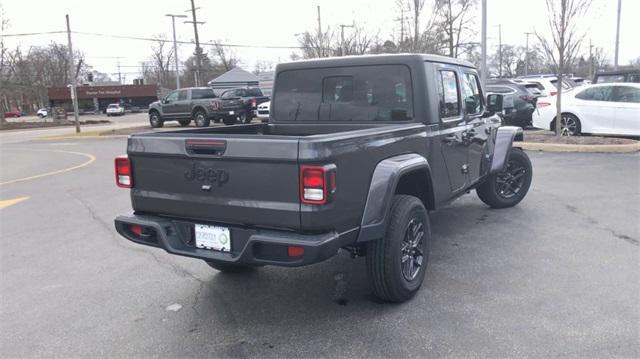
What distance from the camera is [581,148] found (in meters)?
11.8

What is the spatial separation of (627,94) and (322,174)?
1180 centimetres

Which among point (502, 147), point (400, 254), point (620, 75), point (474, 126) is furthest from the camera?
point (620, 75)

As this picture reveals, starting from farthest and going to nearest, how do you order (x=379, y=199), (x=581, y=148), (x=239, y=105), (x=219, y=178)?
(x=239, y=105) < (x=581, y=148) < (x=379, y=199) < (x=219, y=178)

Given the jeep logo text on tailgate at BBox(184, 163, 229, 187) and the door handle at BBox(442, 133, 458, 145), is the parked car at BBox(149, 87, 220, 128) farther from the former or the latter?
the jeep logo text on tailgate at BBox(184, 163, 229, 187)

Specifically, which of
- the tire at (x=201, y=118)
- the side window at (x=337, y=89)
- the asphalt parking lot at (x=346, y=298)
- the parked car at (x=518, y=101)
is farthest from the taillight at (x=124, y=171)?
the tire at (x=201, y=118)

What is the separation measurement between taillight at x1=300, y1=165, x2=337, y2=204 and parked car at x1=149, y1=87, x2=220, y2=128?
768 inches

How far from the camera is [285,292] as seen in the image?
14.5 feet

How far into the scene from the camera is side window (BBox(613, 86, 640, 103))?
12.4 metres

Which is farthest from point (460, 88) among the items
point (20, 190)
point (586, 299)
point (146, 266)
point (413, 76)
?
point (20, 190)

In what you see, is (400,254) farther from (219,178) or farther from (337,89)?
(337,89)

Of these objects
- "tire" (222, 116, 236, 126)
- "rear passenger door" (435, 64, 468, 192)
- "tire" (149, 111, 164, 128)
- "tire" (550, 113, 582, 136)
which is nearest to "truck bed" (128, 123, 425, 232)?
"rear passenger door" (435, 64, 468, 192)

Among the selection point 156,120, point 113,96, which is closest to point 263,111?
point 156,120

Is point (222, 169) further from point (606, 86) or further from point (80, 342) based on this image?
point (606, 86)

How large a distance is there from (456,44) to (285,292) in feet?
82.3
